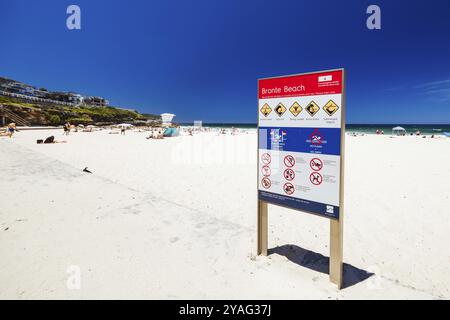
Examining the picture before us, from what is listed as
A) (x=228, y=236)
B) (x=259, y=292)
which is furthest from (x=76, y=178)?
(x=259, y=292)

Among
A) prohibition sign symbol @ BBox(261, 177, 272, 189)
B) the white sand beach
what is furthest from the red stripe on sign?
the white sand beach

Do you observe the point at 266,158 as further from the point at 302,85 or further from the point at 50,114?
the point at 50,114

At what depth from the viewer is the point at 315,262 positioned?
126 inches

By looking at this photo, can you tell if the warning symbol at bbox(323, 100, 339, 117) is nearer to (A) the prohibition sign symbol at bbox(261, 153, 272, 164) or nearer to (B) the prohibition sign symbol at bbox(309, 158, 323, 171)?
(B) the prohibition sign symbol at bbox(309, 158, 323, 171)

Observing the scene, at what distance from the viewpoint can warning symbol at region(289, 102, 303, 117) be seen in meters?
2.76

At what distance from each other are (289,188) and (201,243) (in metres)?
1.56

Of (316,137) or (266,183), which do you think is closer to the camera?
Answer: (316,137)

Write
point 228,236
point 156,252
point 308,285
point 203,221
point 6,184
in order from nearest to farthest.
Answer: point 308,285
point 156,252
point 228,236
point 203,221
point 6,184

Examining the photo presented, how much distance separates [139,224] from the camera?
4.16 m

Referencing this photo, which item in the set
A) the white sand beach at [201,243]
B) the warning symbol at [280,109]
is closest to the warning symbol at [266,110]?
the warning symbol at [280,109]

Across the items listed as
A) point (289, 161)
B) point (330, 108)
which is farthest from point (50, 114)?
point (330, 108)

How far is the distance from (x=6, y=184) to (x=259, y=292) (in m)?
6.97

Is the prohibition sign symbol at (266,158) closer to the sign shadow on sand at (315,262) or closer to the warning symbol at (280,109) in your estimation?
the warning symbol at (280,109)

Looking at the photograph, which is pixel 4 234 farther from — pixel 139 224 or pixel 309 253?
pixel 309 253
